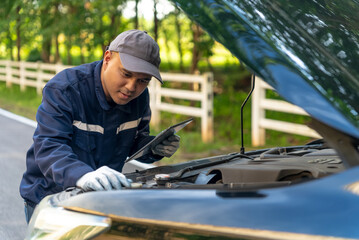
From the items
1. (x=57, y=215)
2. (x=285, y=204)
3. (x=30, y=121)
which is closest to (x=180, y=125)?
(x=57, y=215)

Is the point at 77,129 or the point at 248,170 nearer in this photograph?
the point at 248,170

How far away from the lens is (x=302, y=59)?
1887 mm

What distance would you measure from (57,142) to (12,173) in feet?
18.4

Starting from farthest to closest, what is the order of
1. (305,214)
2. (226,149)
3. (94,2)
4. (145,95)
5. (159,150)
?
(94,2) < (226,149) < (145,95) < (159,150) < (305,214)

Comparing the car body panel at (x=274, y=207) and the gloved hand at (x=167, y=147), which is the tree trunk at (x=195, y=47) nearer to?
the gloved hand at (x=167, y=147)

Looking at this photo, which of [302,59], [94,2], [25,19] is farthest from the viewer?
[25,19]

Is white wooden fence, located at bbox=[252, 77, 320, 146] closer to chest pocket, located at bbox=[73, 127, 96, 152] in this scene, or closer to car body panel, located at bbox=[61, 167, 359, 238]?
chest pocket, located at bbox=[73, 127, 96, 152]

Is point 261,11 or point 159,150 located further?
point 159,150

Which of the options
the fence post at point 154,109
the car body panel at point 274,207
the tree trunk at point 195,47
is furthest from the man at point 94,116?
the tree trunk at point 195,47

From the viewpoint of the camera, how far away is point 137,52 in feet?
9.61

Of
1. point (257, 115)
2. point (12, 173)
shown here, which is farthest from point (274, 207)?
point (257, 115)

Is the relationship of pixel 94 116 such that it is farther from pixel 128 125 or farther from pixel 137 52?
pixel 137 52

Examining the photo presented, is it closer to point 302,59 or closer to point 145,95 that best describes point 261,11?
point 302,59

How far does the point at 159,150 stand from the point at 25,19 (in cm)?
2002
